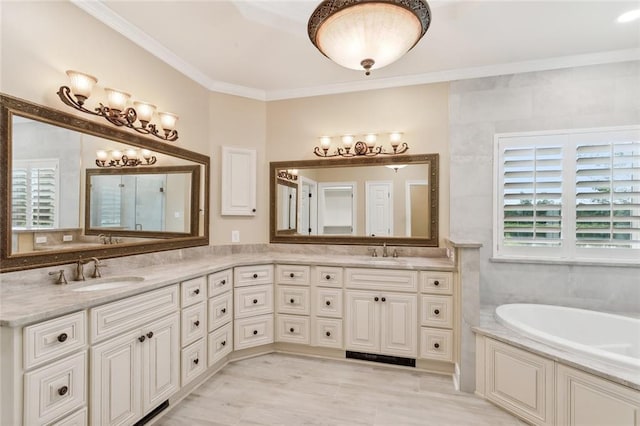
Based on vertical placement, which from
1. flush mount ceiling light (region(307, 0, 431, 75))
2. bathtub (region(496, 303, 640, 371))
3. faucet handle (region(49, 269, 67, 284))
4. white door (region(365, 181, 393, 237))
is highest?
flush mount ceiling light (region(307, 0, 431, 75))

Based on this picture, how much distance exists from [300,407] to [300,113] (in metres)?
2.90

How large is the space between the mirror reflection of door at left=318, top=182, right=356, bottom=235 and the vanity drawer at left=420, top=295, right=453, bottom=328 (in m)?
1.05

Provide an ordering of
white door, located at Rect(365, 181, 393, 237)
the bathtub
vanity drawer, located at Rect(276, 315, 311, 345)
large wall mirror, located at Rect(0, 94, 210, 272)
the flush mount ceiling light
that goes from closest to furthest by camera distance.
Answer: the flush mount ceiling light → large wall mirror, located at Rect(0, 94, 210, 272) → the bathtub → vanity drawer, located at Rect(276, 315, 311, 345) → white door, located at Rect(365, 181, 393, 237)

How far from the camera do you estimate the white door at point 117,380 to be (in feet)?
5.19

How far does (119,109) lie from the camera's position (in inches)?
86.4

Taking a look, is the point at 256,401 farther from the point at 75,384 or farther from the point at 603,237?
the point at 603,237

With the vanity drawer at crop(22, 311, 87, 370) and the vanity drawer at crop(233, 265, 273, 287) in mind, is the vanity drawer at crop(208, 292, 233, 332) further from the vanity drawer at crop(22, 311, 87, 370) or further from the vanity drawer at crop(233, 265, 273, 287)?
the vanity drawer at crop(22, 311, 87, 370)

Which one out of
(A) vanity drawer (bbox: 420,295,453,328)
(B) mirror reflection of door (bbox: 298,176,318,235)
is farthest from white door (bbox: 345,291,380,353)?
(B) mirror reflection of door (bbox: 298,176,318,235)

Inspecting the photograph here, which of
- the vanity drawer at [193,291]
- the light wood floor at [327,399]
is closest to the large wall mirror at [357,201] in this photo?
the vanity drawer at [193,291]

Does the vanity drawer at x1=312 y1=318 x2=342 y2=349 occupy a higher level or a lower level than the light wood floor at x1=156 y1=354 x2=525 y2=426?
higher

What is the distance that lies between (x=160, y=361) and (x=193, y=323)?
0.36 metres

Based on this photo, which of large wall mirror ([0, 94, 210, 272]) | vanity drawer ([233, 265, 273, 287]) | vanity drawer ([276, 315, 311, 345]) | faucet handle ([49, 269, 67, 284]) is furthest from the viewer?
vanity drawer ([276, 315, 311, 345])

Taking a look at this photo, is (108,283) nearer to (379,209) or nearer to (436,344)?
(379,209)

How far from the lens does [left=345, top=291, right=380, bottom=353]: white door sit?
275cm
